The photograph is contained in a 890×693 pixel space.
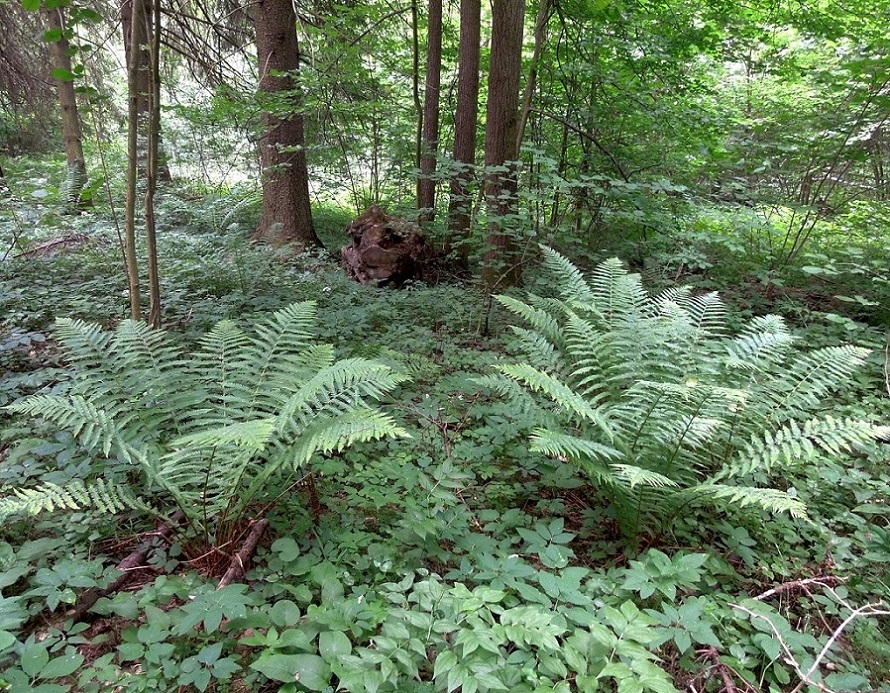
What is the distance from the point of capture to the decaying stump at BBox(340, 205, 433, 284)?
5222 mm

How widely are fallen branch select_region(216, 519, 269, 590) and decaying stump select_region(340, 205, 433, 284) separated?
3640mm

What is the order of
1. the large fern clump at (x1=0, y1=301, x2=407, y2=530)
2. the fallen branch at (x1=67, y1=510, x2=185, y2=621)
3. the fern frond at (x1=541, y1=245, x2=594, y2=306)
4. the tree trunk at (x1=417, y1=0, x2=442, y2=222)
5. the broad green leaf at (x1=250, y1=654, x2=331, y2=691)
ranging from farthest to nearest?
the tree trunk at (x1=417, y1=0, x2=442, y2=222), the fern frond at (x1=541, y1=245, x2=594, y2=306), the large fern clump at (x1=0, y1=301, x2=407, y2=530), the fallen branch at (x1=67, y1=510, x2=185, y2=621), the broad green leaf at (x1=250, y1=654, x2=331, y2=691)

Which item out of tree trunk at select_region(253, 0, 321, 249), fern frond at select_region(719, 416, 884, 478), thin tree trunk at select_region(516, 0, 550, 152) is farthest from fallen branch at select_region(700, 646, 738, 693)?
tree trunk at select_region(253, 0, 321, 249)

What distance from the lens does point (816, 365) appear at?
88.4 inches

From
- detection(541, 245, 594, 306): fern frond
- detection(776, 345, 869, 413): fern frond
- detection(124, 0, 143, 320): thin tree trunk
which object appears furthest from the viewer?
detection(541, 245, 594, 306): fern frond

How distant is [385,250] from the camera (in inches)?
207

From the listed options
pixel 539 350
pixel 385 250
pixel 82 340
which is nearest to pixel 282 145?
pixel 385 250

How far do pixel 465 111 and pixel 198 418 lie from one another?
490 cm

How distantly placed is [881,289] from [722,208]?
5.22ft

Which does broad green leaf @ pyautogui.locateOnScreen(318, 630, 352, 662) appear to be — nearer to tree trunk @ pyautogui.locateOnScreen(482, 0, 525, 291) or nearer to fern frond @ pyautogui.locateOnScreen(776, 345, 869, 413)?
fern frond @ pyautogui.locateOnScreen(776, 345, 869, 413)

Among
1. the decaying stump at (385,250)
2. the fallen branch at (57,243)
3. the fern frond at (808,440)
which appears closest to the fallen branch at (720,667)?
the fern frond at (808,440)

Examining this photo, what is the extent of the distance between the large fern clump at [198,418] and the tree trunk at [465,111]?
3.41 metres

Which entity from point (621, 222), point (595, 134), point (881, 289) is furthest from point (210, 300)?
point (881, 289)

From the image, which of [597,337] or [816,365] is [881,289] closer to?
[816,365]
